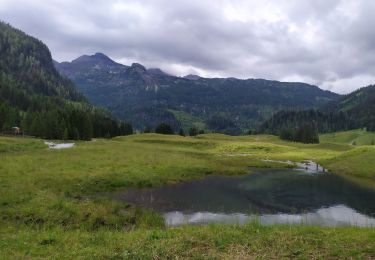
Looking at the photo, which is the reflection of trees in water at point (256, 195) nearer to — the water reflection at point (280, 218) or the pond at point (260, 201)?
the pond at point (260, 201)

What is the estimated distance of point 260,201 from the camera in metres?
40.9

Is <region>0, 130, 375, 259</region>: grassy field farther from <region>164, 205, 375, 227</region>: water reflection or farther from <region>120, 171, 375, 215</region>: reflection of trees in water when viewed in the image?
<region>120, 171, 375, 215</region>: reflection of trees in water

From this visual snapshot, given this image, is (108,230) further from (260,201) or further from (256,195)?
(256,195)

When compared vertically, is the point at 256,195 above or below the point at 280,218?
above

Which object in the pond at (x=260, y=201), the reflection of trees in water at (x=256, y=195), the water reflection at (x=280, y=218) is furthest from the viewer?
the reflection of trees in water at (x=256, y=195)

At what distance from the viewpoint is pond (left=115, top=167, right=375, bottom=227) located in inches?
1258

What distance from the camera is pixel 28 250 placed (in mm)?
16219

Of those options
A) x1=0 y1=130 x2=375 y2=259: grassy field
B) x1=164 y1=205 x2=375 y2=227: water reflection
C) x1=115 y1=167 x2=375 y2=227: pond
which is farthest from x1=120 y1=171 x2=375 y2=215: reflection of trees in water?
x1=0 y1=130 x2=375 y2=259: grassy field

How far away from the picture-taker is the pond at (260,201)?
32.0 meters

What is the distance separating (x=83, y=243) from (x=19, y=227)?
6.86 meters

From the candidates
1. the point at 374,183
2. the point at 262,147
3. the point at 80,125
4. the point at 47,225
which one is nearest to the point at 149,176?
the point at 47,225

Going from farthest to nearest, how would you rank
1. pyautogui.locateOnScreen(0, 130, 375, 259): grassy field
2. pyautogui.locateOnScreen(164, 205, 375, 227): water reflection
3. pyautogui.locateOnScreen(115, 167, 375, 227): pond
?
pyautogui.locateOnScreen(115, 167, 375, 227): pond, pyautogui.locateOnScreen(164, 205, 375, 227): water reflection, pyautogui.locateOnScreen(0, 130, 375, 259): grassy field

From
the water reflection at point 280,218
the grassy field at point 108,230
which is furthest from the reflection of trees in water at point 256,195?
the grassy field at point 108,230

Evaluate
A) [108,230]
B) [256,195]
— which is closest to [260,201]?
[256,195]
